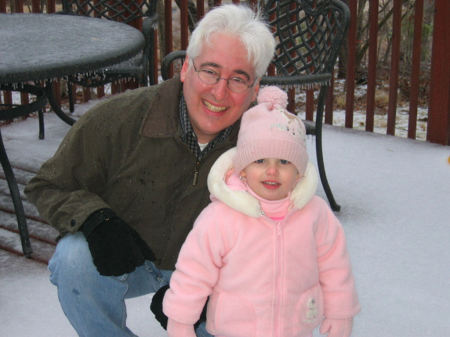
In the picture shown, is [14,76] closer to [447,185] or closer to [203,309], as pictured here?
[203,309]

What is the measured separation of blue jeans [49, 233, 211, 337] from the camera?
1827 mm

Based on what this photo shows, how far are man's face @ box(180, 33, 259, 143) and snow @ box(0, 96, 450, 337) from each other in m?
0.84

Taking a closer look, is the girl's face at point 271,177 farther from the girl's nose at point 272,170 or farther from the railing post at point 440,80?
the railing post at point 440,80

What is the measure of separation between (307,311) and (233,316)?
19 centimetres

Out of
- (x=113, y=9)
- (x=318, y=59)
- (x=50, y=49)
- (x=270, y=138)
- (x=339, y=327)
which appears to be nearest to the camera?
(x=270, y=138)

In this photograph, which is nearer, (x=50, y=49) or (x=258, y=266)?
(x=258, y=266)

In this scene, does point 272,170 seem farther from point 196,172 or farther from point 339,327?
point 339,327

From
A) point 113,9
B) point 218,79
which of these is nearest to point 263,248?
point 218,79

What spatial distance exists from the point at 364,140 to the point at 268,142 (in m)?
2.96

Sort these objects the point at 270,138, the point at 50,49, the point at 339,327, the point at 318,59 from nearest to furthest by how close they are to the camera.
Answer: the point at 270,138
the point at 339,327
the point at 50,49
the point at 318,59

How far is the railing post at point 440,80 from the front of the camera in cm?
418

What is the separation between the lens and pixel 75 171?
1918 mm

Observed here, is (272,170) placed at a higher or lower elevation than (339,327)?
higher

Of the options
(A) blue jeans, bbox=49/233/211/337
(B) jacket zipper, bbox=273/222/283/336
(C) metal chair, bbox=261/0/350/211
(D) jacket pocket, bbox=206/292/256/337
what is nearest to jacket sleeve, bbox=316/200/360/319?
(B) jacket zipper, bbox=273/222/283/336
